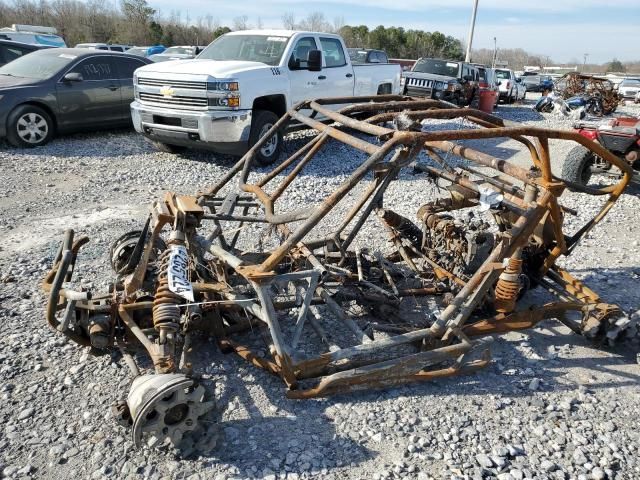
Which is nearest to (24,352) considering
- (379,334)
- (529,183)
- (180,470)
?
(180,470)

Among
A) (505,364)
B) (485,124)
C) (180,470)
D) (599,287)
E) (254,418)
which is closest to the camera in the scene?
(180,470)

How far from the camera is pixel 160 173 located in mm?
7871

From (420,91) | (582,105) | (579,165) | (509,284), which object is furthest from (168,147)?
(582,105)

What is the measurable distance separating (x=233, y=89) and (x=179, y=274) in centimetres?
556

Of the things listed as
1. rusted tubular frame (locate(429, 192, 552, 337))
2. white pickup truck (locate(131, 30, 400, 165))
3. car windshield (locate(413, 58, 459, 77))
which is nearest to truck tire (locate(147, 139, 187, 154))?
white pickup truck (locate(131, 30, 400, 165))

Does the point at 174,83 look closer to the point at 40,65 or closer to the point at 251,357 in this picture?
the point at 40,65

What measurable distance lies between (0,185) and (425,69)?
14.6 m

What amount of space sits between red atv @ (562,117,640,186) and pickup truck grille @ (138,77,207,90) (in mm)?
5747

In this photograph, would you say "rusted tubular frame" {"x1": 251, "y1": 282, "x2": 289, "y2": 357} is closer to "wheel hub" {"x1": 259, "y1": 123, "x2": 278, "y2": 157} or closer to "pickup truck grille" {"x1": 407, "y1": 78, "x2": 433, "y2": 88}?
"wheel hub" {"x1": 259, "y1": 123, "x2": 278, "y2": 157}

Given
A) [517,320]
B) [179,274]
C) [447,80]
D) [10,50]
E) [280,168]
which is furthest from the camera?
[447,80]

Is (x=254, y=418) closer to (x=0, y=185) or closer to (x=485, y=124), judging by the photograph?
(x=485, y=124)

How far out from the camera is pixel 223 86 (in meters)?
7.70

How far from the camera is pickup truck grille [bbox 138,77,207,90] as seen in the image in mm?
7699

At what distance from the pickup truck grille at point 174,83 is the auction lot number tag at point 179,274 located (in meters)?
5.39
